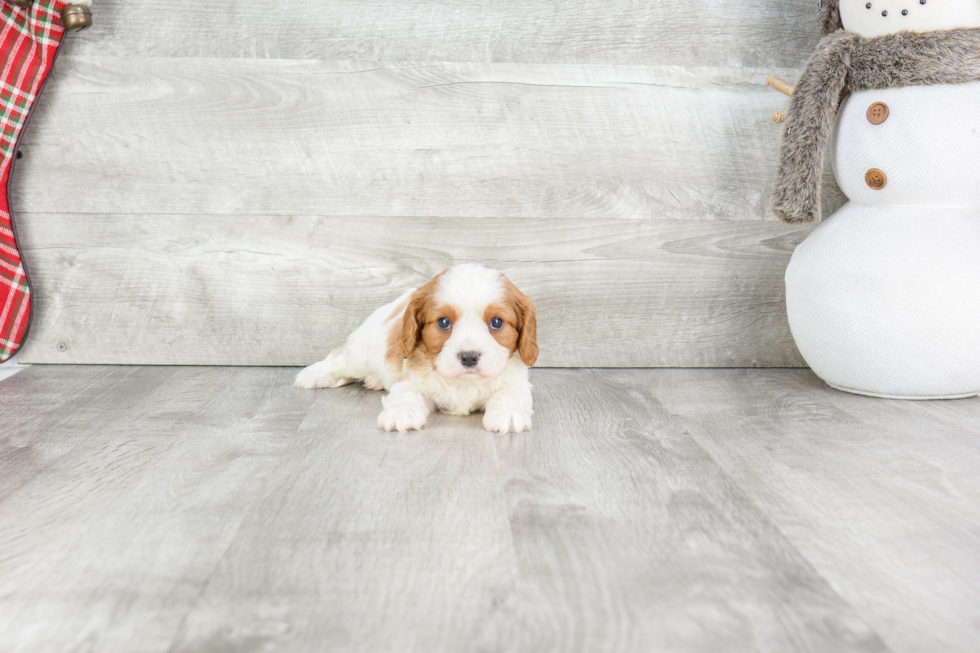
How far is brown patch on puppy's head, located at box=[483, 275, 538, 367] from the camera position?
1.52 metres

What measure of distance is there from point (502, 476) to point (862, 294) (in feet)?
2.98

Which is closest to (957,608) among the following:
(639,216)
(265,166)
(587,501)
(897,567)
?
(897,567)

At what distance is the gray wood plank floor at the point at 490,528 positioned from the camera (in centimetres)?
82

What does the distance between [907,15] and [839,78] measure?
0.17 m

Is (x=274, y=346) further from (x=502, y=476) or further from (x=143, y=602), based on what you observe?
(x=143, y=602)

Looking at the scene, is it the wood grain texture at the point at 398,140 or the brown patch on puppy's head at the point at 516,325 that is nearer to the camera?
the brown patch on puppy's head at the point at 516,325

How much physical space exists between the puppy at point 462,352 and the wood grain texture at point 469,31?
0.70 m

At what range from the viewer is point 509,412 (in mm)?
1504

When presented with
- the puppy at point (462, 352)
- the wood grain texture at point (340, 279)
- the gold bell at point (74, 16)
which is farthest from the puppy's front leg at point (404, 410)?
the gold bell at point (74, 16)

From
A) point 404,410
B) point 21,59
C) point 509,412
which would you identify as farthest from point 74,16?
point 509,412

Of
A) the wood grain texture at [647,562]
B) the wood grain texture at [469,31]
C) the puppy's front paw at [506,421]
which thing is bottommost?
the puppy's front paw at [506,421]

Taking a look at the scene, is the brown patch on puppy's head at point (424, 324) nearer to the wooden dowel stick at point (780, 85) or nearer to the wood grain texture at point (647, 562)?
the wood grain texture at point (647, 562)

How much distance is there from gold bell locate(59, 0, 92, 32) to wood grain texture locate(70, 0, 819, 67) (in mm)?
52

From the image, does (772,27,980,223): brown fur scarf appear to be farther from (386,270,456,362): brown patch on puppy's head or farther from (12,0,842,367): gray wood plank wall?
(386,270,456,362): brown patch on puppy's head
